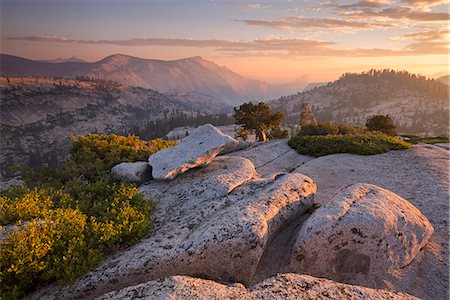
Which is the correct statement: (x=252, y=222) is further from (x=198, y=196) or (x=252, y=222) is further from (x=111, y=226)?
(x=111, y=226)

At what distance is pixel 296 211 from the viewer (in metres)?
12.3

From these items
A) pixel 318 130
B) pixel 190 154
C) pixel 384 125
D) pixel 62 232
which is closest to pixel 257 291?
pixel 62 232

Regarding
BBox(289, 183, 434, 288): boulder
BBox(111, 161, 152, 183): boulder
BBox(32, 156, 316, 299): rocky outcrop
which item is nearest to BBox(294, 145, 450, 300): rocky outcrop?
BBox(289, 183, 434, 288): boulder

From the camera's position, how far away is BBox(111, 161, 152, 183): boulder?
1496cm

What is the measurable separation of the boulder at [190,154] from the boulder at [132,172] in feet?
1.66

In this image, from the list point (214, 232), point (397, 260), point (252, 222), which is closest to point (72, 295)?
point (214, 232)

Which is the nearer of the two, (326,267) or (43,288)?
(43,288)

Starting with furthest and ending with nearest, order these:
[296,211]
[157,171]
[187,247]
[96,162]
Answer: [96,162] < [157,171] < [296,211] < [187,247]

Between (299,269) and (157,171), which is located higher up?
(157,171)

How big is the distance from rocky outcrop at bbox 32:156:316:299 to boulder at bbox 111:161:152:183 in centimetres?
147

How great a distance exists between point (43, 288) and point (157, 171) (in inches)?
289

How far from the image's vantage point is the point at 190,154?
50.4ft

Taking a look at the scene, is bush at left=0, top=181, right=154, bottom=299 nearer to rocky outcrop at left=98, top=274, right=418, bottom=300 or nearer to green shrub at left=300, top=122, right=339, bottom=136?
rocky outcrop at left=98, top=274, right=418, bottom=300

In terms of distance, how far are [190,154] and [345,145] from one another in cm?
1672
